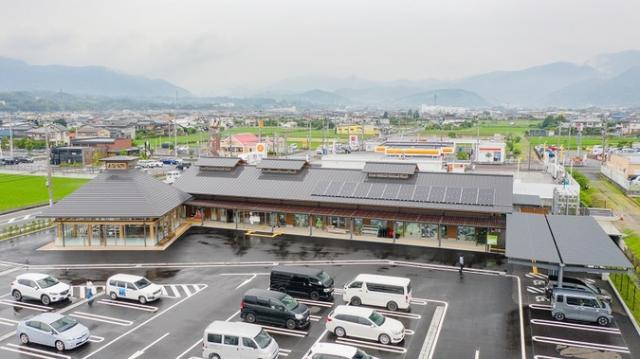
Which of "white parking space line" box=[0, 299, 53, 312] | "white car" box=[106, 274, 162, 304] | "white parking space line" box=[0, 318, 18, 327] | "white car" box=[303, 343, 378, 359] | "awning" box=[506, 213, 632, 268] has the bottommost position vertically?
"white parking space line" box=[0, 318, 18, 327]

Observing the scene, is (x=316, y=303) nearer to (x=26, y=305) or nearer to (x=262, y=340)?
(x=262, y=340)

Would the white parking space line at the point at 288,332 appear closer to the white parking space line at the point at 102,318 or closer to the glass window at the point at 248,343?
the glass window at the point at 248,343

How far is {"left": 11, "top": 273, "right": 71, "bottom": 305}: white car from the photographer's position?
2897 cm

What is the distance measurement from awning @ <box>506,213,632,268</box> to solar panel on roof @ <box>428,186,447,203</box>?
7382 millimetres

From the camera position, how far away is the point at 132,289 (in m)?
28.9

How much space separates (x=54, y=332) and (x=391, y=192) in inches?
1167

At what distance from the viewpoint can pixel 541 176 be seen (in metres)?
Answer: 65.9

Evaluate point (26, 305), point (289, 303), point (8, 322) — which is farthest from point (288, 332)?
point (26, 305)

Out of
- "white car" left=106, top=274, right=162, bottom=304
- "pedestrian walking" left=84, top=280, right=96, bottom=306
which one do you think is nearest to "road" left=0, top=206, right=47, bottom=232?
"pedestrian walking" left=84, top=280, right=96, bottom=306

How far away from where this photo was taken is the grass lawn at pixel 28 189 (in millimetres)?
62656

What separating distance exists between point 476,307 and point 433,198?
15813mm

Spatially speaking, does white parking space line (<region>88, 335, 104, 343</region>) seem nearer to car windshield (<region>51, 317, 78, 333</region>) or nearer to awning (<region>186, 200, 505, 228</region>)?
car windshield (<region>51, 317, 78, 333</region>)

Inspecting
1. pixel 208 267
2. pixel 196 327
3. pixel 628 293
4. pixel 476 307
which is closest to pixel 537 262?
pixel 476 307

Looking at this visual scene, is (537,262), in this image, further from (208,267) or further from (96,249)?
(96,249)
